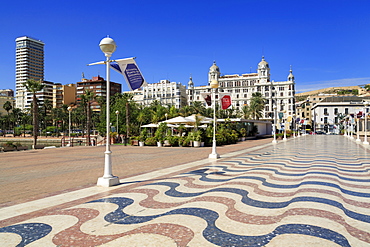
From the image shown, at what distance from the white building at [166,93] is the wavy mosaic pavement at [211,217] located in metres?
106

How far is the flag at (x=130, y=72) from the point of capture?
7.74m

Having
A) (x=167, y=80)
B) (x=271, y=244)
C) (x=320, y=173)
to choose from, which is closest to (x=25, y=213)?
(x=271, y=244)

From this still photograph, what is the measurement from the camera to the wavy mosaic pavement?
150 inches

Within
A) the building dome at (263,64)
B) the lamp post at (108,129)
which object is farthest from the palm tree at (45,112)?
the lamp post at (108,129)

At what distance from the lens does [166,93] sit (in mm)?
115312

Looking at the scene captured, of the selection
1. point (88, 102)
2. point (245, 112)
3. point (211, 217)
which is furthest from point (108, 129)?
point (245, 112)

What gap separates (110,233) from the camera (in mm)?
4047

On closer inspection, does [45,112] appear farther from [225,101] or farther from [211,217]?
[211,217]

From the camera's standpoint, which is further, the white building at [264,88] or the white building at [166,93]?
the white building at [166,93]

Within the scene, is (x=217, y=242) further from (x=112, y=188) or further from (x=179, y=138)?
(x=179, y=138)

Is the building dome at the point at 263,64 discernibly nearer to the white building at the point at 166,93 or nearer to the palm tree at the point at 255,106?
the palm tree at the point at 255,106

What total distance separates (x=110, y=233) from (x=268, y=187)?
4.35 metres

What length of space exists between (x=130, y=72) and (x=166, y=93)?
355ft

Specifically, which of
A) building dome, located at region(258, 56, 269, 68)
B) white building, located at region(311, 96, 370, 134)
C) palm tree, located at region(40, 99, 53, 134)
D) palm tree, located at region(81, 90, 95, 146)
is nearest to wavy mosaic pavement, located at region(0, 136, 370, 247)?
palm tree, located at region(81, 90, 95, 146)
